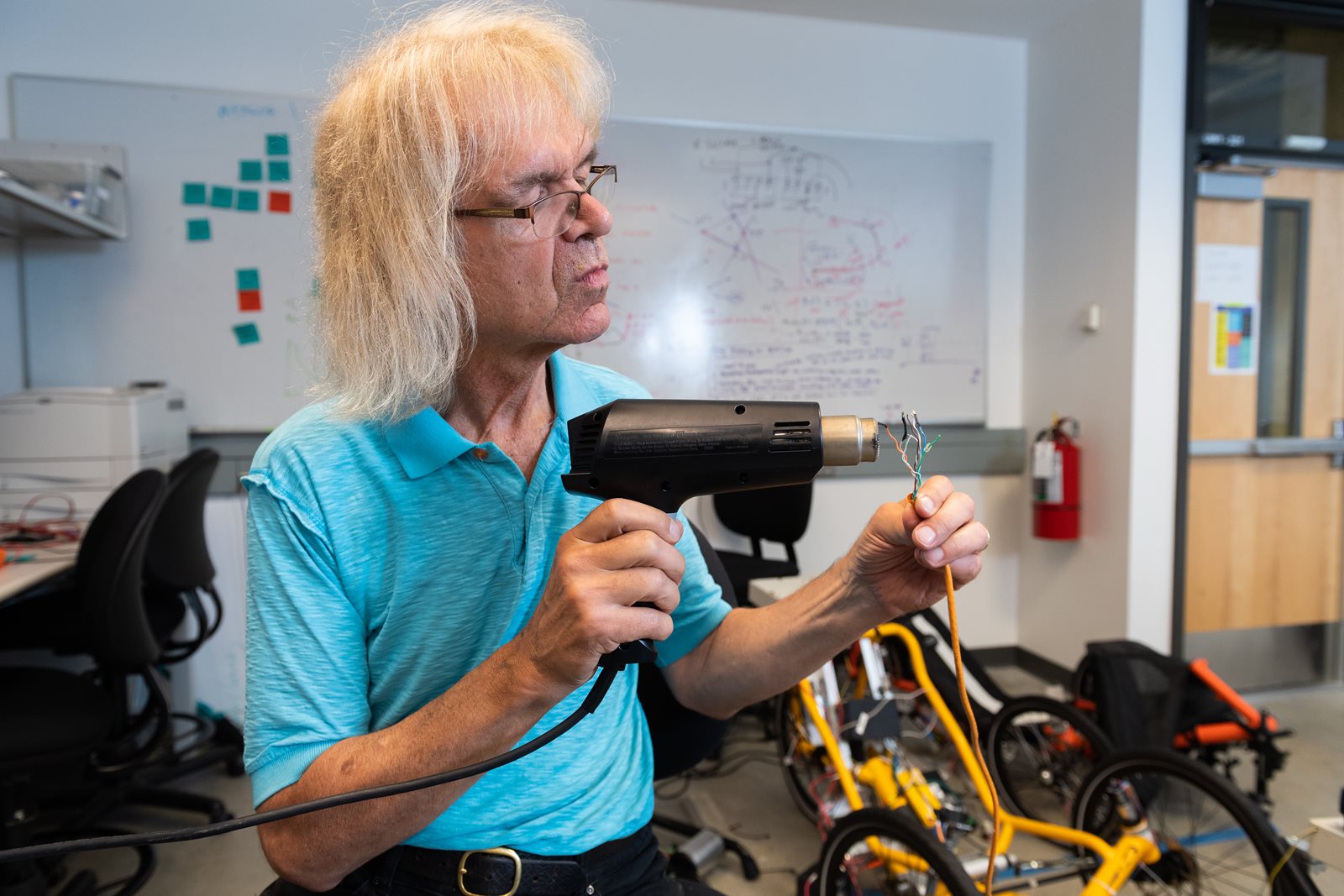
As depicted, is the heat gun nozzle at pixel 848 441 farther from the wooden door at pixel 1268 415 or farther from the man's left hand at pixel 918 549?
the wooden door at pixel 1268 415

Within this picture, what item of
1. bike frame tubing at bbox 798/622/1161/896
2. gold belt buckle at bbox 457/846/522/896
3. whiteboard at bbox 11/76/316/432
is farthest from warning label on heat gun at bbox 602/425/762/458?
whiteboard at bbox 11/76/316/432

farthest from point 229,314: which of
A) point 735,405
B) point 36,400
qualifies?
point 735,405

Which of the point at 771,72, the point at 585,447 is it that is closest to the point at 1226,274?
the point at 771,72

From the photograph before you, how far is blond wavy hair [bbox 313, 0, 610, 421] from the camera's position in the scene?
0.72 m

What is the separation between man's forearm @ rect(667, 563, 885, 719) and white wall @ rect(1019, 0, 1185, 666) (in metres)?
2.54

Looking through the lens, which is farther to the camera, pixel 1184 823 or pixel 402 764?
pixel 1184 823

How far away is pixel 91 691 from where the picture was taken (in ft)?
5.76

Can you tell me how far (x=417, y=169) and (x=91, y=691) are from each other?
1651 millimetres

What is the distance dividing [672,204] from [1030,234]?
5.15ft

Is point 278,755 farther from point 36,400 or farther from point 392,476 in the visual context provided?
point 36,400

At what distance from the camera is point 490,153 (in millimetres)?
726

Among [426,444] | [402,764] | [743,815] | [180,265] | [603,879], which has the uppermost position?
[180,265]

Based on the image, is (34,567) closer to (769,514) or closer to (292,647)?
(292,647)

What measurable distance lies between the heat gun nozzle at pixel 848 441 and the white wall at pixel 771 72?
264 centimetres
